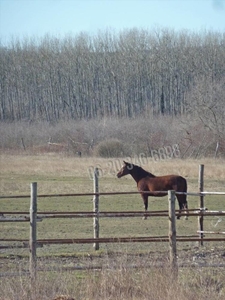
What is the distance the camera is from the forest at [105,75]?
65.8 meters

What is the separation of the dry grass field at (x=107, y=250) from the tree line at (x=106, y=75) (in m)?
34.7

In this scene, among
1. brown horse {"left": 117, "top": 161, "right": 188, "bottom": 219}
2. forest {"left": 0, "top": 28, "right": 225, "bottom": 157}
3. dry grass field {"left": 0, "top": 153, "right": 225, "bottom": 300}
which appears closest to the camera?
dry grass field {"left": 0, "top": 153, "right": 225, "bottom": 300}

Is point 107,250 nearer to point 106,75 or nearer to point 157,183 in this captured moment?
point 157,183

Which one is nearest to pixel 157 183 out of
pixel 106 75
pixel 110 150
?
pixel 110 150

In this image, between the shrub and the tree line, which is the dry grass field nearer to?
the shrub

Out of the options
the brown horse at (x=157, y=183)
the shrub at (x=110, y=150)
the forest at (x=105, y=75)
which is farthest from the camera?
the forest at (x=105, y=75)

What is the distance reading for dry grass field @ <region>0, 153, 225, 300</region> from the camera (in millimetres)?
8141

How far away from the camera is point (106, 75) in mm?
67938

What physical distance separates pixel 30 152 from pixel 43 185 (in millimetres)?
21909

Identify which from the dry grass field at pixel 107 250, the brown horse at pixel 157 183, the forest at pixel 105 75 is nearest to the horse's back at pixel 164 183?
the brown horse at pixel 157 183

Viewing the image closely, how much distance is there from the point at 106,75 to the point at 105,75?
0.12m

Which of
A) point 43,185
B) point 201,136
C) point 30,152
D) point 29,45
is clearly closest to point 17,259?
point 43,185

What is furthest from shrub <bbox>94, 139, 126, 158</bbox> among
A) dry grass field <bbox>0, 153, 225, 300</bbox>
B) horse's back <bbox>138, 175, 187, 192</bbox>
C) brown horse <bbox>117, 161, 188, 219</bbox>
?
horse's back <bbox>138, 175, 187, 192</bbox>

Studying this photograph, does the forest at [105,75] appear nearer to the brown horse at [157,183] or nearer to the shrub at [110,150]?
the shrub at [110,150]
